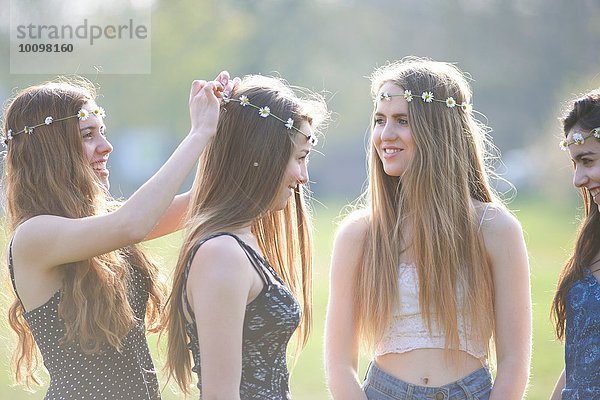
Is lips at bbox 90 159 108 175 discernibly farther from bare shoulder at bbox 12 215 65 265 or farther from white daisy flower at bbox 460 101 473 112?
white daisy flower at bbox 460 101 473 112

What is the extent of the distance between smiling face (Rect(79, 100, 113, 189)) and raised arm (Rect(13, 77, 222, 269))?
311 millimetres

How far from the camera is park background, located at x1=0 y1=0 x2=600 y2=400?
4125cm

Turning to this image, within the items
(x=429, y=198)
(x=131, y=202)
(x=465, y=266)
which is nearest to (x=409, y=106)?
(x=429, y=198)

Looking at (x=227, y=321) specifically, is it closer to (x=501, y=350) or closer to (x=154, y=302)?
(x=154, y=302)

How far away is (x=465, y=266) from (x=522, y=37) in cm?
4819

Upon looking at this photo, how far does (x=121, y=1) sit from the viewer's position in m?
34.6

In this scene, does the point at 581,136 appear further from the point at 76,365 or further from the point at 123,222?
the point at 76,365

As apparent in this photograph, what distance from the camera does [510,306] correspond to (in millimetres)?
3164

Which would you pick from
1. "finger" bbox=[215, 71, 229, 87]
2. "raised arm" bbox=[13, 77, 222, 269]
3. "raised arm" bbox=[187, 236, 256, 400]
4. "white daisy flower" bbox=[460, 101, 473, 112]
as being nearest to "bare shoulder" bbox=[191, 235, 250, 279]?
"raised arm" bbox=[187, 236, 256, 400]

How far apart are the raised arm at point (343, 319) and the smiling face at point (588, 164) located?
801 millimetres

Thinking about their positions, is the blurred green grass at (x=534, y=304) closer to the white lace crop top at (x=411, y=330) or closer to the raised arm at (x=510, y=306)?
the raised arm at (x=510, y=306)

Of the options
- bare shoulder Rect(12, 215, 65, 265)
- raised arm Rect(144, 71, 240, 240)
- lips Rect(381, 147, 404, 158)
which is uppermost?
lips Rect(381, 147, 404, 158)

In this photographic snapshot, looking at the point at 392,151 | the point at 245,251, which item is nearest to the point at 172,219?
the point at 245,251

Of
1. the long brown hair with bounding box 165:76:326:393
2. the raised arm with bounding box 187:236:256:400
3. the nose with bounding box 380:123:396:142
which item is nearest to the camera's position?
the raised arm with bounding box 187:236:256:400
